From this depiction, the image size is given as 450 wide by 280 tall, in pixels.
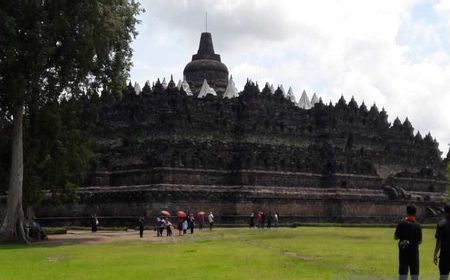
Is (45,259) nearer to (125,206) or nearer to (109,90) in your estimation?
(109,90)

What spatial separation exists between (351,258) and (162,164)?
1070 inches

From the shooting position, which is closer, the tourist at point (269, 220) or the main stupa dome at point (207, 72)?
the tourist at point (269, 220)

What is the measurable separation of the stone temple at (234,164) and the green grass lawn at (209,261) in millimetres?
20206

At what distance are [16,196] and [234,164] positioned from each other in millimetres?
22072

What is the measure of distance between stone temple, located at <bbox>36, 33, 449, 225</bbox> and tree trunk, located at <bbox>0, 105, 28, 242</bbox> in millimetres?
15291

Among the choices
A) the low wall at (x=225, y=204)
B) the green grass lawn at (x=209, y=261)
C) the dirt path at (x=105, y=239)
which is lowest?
the green grass lawn at (x=209, y=261)

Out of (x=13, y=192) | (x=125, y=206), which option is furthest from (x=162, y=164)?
(x=13, y=192)

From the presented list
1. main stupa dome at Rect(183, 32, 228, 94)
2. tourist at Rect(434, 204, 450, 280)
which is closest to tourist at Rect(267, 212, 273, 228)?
main stupa dome at Rect(183, 32, 228, 94)

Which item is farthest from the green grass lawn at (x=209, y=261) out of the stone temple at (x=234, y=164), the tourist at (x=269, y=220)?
the stone temple at (x=234, y=164)

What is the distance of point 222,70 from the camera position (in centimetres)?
6662

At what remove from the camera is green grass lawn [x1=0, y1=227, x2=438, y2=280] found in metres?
16.2

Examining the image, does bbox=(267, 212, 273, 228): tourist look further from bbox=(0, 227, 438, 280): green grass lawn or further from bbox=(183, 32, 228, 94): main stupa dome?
bbox=(183, 32, 228, 94): main stupa dome

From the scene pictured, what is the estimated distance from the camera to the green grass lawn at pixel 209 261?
16250mm

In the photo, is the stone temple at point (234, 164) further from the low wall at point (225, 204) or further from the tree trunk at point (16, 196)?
the tree trunk at point (16, 196)
